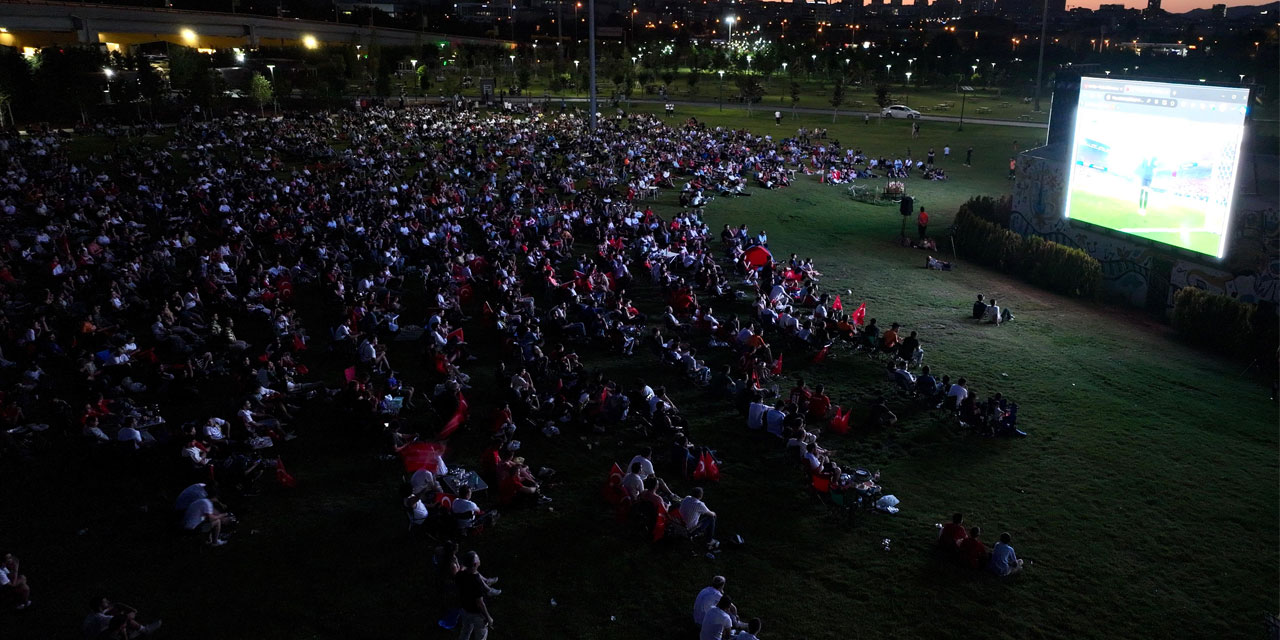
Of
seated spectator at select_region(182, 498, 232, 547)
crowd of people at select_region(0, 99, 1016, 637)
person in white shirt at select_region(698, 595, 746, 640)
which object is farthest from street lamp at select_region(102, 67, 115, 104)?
person in white shirt at select_region(698, 595, 746, 640)

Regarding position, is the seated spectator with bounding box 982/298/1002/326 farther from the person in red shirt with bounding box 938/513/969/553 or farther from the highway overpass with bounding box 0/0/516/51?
the highway overpass with bounding box 0/0/516/51

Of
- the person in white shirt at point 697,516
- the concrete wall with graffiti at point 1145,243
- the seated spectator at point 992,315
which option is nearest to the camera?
the person in white shirt at point 697,516

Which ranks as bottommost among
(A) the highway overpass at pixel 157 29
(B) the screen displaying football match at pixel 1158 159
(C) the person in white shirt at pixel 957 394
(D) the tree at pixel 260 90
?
(C) the person in white shirt at pixel 957 394

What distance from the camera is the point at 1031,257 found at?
25.1 meters

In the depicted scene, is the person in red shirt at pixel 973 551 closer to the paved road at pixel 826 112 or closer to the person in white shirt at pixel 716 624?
the person in white shirt at pixel 716 624

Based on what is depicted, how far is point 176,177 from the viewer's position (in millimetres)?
37062

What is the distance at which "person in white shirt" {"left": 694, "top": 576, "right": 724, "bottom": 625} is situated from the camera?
9016mm

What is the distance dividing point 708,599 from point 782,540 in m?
2.53

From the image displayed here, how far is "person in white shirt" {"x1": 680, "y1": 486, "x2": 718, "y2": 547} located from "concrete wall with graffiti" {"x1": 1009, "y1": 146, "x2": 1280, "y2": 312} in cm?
1735

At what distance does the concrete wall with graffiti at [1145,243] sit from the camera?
20.4m

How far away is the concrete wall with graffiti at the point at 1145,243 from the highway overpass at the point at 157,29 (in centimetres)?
6925

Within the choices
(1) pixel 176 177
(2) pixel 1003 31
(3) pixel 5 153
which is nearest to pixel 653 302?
(1) pixel 176 177

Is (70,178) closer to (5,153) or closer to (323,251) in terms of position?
(5,153)

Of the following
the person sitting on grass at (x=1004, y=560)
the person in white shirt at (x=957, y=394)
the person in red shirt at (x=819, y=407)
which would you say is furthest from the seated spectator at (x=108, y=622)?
the person in white shirt at (x=957, y=394)
